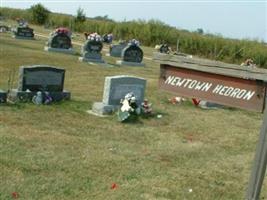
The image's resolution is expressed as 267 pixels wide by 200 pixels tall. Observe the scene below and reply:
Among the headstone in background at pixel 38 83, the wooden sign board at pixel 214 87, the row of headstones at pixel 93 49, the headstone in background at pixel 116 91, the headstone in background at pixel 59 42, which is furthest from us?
the headstone in background at pixel 59 42

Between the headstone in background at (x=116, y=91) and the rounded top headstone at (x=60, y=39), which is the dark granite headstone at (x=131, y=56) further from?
the headstone in background at (x=116, y=91)

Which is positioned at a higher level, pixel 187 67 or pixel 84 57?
pixel 187 67

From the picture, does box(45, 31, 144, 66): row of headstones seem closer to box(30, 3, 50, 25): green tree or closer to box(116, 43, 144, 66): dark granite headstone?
box(116, 43, 144, 66): dark granite headstone

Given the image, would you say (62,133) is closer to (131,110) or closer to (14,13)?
(131,110)

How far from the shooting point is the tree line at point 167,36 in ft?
135

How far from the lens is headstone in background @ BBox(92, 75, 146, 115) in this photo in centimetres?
1239

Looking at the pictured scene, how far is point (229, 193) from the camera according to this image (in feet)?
24.6

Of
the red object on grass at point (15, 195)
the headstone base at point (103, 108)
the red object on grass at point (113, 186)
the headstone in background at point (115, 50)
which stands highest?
the headstone in background at point (115, 50)

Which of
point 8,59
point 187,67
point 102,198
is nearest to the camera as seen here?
point 187,67

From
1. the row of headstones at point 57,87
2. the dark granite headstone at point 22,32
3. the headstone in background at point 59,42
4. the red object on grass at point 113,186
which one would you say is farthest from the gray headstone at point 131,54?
the red object on grass at point 113,186

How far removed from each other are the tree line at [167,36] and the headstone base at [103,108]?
2805 centimetres

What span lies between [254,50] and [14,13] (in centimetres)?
4415

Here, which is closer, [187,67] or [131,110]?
[187,67]

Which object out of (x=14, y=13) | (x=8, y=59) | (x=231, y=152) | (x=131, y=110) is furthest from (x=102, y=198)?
(x=14, y=13)
